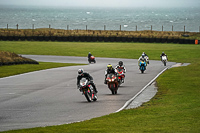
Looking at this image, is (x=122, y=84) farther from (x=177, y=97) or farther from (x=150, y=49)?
(x=150, y=49)

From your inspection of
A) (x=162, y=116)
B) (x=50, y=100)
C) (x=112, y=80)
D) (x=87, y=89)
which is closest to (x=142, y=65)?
(x=112, y=80)

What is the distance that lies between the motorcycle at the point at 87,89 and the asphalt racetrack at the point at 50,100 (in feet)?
1.00

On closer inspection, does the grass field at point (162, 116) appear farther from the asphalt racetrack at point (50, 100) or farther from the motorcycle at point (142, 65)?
the motorcycle at point (142, 65)

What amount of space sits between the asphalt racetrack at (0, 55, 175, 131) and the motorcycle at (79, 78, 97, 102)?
0.30 metres

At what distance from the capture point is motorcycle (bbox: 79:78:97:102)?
18703 millimetres

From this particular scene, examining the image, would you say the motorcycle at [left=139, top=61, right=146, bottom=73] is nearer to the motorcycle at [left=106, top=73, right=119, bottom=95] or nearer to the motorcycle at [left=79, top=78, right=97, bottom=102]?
the motorcycle at [left=106, top=73, right=119, bottom=95]

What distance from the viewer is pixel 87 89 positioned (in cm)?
1886

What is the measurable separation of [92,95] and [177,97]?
12.4 ft

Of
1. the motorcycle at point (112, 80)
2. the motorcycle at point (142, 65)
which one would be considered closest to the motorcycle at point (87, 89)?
the motorcycle at point (112, 80)

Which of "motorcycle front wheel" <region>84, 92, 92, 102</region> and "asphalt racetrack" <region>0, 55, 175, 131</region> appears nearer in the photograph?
"asphalt racetrack" <region>0, 55, 175, 131</region>

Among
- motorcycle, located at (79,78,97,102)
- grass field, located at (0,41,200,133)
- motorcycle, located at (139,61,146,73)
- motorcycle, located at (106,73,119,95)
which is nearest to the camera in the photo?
grass field, located at (0,41,200,133)

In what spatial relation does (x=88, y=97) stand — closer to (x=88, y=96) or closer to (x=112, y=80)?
(x=88, y=96)

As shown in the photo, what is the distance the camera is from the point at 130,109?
16422 millimetres

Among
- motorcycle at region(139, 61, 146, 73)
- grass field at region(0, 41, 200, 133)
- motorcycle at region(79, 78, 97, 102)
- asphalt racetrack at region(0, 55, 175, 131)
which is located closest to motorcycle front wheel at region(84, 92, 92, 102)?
motorcycle at region(79, 78, 97, 102)
